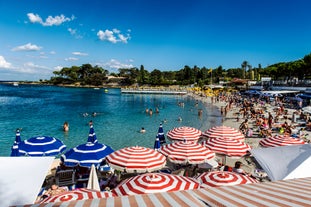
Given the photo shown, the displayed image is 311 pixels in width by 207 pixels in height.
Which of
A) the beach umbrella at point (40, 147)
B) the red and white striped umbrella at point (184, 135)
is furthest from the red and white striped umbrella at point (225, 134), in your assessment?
the beach umbrella at point (40, 147)

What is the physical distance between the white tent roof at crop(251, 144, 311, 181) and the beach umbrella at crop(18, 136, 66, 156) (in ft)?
26.1

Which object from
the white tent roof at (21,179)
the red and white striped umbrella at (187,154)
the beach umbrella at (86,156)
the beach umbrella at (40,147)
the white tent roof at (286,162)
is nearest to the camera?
the white tent roof at (21,179)

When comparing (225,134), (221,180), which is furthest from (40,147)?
(225,134)

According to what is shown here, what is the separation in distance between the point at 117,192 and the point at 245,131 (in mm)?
15480

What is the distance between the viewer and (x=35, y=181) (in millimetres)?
4129

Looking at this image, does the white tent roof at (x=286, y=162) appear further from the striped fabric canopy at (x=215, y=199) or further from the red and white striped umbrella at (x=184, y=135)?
the red and white striped umbrella at (x=184, y=135)

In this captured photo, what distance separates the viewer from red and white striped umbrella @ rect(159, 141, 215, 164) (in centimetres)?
827

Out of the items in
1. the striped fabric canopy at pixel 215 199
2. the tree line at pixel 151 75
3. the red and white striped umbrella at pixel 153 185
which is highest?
the tree line at pixel 151 75

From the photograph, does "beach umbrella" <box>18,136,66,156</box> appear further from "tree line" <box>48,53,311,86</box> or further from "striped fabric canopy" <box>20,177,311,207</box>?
"tree line" <box>48,53,311,86</box>

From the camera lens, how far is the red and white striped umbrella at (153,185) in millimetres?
5410

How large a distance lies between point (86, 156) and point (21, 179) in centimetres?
454

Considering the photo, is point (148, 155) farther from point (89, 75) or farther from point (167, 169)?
point (89, 75)

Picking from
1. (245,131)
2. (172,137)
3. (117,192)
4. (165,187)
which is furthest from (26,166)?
(245,131)

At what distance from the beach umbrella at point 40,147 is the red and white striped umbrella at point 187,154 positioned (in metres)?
4.72
